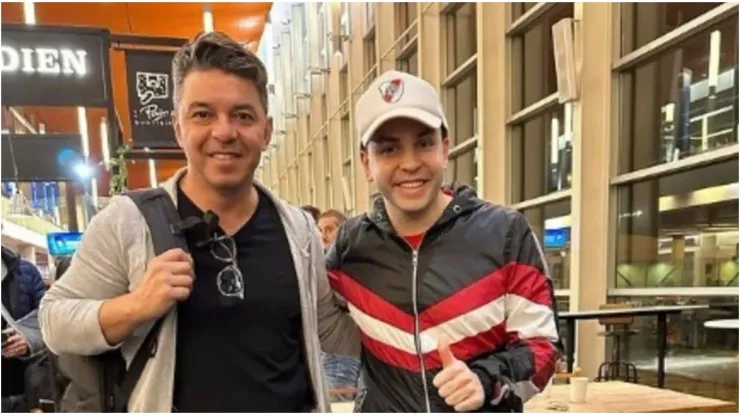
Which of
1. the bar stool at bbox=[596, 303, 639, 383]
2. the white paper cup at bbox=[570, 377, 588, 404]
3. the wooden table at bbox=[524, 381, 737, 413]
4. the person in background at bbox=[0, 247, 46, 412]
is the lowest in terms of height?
the bar stool at bbox=[596, 303, 639, 383]

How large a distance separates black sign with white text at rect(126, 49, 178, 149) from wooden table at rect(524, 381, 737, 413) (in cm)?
298

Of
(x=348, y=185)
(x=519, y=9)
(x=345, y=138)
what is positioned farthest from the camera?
(x=345, y=138)

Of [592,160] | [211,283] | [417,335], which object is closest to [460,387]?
[417,335]

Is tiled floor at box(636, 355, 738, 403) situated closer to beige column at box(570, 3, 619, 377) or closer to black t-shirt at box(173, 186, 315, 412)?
beige column at box(570, 3, 619, 377)

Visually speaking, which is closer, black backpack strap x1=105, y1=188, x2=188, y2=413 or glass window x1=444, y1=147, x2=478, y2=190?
black backpack strap x1=105, y1=188, x2=188, y2=413

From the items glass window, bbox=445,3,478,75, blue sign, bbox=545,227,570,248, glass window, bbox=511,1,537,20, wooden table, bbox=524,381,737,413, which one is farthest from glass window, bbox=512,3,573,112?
wooden table, bbox=524,381,737,413

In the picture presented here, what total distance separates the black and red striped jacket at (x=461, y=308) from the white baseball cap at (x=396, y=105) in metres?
0.17

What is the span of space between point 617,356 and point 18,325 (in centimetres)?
425

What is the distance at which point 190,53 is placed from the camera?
1.10 meters

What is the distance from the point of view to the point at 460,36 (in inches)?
307

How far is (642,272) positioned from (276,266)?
425 centimetres

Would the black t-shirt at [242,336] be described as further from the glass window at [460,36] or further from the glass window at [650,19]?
the glass window at [460,36]

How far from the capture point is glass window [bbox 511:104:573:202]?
219 inches

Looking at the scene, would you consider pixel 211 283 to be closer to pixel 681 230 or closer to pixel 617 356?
pixel 681 230
